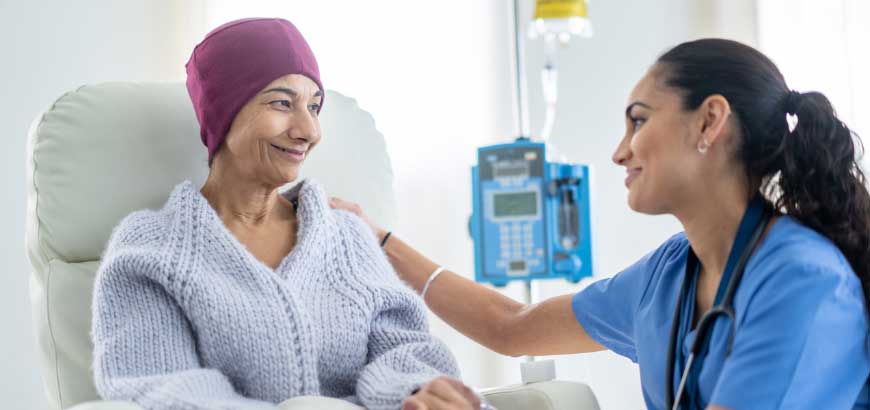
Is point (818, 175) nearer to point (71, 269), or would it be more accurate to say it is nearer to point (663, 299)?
point (663, 299)

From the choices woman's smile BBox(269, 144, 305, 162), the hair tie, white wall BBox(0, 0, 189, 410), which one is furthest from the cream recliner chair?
white wall BBox(0, 0, 189, 410)

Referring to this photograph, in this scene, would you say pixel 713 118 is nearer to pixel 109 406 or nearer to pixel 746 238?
pixel 746 238

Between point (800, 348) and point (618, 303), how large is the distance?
1.51 feet

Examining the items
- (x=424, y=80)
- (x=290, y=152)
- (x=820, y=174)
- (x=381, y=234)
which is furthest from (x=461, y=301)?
(x=424, y=80)

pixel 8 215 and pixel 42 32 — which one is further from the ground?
pixel 42 32

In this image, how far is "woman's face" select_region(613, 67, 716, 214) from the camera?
139 cm

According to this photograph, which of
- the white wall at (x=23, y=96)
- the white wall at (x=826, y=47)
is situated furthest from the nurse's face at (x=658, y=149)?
the white wall at (x=23, y=96)

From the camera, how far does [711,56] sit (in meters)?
1.39

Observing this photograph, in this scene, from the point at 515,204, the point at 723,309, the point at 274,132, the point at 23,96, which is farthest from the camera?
the point at 515,204

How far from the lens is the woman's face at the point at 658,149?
1.39 m

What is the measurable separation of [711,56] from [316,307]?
2.30ft

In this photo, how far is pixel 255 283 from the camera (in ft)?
4.81

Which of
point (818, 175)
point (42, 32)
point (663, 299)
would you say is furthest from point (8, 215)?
point (818, 175)

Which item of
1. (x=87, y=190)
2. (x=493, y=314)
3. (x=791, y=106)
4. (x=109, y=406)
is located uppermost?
(x=791, y=106)
